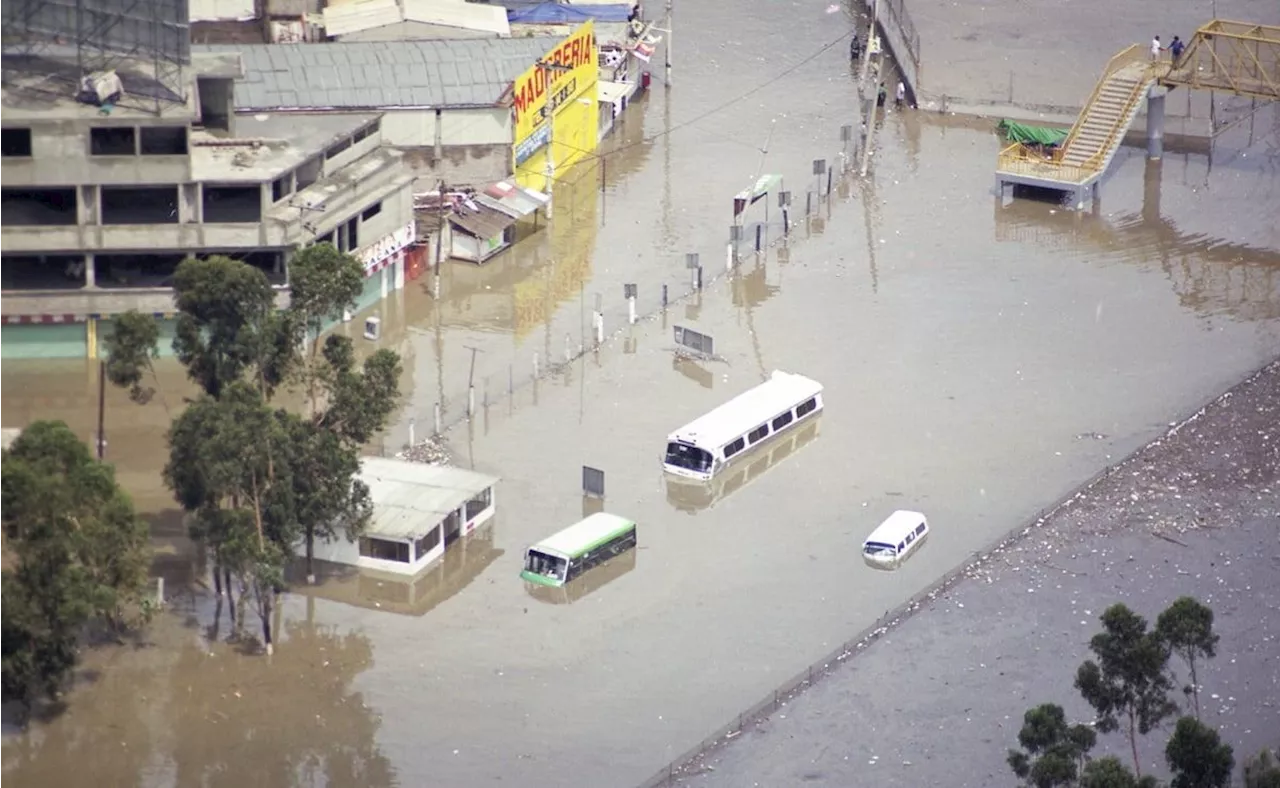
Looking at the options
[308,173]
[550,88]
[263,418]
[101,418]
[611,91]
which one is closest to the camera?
[263,418]

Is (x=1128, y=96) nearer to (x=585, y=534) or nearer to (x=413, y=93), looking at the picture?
(x=413, y=93)

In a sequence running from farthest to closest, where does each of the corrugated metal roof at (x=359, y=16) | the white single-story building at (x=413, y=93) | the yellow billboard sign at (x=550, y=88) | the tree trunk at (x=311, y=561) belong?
the corrugated metal roof at (x=359, y=16) < the yellow billboard sign at (x=550, y=88) < the white single-story building at (x=413, y=93) < the tree trunk at (x=311, y=561)

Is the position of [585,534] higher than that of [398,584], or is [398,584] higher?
[585,534]

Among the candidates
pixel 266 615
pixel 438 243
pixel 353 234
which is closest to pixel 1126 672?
pixel 266 615

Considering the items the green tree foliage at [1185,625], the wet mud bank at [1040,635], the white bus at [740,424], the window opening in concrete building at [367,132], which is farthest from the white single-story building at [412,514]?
the green tree foliage at [1185,625]

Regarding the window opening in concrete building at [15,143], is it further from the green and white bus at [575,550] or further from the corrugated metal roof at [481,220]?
the green and white bus at [575,550]

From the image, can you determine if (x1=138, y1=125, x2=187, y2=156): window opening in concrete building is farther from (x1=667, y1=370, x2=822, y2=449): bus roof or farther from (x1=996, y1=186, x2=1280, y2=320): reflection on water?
(x1=996, y1=186, x2=1280, y2=320): reflection on water
